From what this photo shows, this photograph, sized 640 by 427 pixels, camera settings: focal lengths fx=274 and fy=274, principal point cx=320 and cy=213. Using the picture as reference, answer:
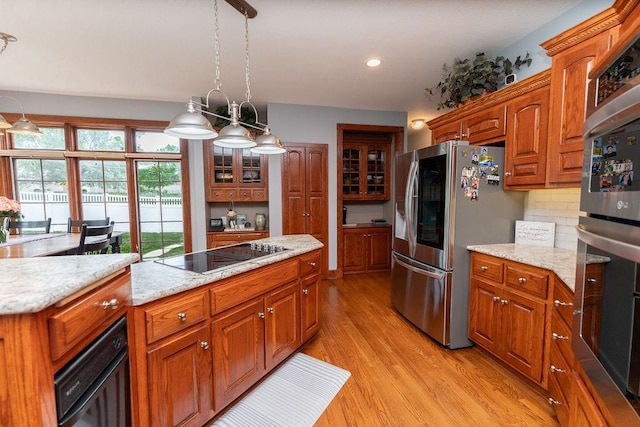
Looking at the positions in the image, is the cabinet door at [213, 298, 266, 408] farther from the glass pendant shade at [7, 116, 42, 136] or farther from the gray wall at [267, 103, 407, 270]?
the glass pendant shade at [7, 116, 42, 136]

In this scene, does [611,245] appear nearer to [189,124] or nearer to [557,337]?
[557,337]

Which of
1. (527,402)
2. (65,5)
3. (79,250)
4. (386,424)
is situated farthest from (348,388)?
(65,5)

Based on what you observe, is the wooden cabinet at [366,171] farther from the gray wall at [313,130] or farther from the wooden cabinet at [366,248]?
the wooden cabinet at [366,248]

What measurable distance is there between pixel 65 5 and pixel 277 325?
109 inches

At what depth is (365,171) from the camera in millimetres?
4809

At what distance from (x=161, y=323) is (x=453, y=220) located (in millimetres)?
2116

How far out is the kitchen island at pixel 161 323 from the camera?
693 mm

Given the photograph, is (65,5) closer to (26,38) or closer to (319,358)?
(26,38)

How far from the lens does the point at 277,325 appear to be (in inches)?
77.1

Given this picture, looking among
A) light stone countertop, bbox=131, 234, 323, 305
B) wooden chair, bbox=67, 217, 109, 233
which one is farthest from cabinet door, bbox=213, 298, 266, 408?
wooden chair, bbox=67, 217, 109, 233

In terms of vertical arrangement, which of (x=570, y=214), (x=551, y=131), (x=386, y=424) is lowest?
(x=386, y=424)

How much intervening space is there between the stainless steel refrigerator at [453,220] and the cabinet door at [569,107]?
18.7 inches

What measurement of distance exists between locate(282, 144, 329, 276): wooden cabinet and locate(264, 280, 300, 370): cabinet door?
6.76 feet

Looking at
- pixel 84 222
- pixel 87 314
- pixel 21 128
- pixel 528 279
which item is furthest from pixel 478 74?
pixel 84 222
